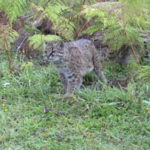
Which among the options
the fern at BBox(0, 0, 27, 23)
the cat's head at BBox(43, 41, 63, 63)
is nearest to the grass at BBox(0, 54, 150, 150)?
the cat's head at BBox(43, 41, 63, 63)

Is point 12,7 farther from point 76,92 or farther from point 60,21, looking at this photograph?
point 76,92

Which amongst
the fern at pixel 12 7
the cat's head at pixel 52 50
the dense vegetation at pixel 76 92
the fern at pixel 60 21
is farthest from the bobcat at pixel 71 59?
the fern at pixel 12 7

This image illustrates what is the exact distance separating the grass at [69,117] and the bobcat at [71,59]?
0.23 metres

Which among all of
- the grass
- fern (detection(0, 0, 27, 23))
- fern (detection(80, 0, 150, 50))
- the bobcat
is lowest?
the grass

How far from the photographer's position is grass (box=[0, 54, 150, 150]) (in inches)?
201

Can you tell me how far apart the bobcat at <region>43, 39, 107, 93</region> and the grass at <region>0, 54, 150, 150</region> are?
0.23 metres

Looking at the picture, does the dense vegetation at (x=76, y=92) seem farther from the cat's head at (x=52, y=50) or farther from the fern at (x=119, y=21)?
the cat's head at (x=52, y=50)

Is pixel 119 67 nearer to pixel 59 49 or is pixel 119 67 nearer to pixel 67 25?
pixel 67 25

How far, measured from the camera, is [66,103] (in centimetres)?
631

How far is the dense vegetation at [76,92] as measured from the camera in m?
5.19

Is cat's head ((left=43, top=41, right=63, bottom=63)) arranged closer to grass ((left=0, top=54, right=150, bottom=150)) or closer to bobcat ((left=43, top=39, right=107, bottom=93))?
bobcat ((left=43, top=39, right=107, bottom=93))

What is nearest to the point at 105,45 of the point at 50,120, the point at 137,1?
the point at 50,120

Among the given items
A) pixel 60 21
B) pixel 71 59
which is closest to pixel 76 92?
pixel 71 59

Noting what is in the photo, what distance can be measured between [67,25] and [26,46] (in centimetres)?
161
